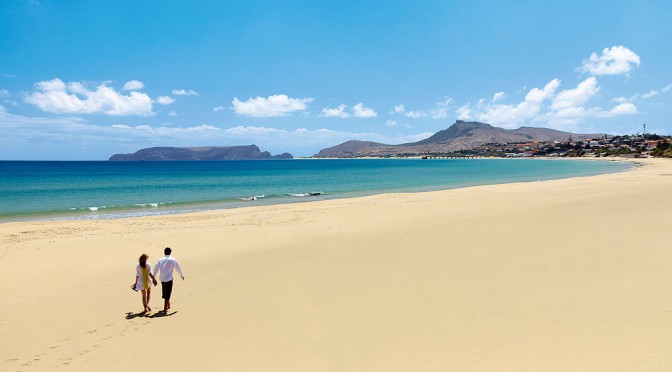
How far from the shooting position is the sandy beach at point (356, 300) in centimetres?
704

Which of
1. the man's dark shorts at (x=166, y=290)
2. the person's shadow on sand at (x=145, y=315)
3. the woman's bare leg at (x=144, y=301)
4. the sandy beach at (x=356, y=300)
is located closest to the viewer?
the sandy beach at (x=356, y=300)

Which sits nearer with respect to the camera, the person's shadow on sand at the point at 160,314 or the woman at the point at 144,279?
the person's shadow on sand at the point at 160,314

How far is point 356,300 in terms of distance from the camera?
968 centimetres

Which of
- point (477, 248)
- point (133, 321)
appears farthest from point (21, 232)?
point (477, 248)

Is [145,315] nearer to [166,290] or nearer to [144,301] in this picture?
[144,301]

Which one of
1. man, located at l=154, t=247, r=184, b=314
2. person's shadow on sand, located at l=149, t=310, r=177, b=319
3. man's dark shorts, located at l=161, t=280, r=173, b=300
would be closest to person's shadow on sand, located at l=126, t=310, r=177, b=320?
person's shadow on sand, located at l=149, t=310, r=177, b=319

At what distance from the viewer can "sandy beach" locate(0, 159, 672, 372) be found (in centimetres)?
704

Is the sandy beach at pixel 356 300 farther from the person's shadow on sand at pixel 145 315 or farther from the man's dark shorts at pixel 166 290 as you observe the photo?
the man's dark shorts at pixel 166 290

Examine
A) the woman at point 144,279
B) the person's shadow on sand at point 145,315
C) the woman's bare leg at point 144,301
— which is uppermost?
the woman at point 144,279

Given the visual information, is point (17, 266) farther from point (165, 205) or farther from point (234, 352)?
point (165, 205)

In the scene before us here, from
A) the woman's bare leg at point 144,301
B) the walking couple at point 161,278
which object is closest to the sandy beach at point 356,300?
the woman's bare leg at point 144,301

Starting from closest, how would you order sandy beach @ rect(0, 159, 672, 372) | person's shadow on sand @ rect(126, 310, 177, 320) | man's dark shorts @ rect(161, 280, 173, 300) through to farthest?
1. sandy beach @ rect(0, 159, 672, 372)
2. person's shadow on sand @ rect(126, 310, 177, 320)
3. man's dark shorts @ rect(161, 280, 173, 300)

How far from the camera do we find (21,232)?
20.2 m

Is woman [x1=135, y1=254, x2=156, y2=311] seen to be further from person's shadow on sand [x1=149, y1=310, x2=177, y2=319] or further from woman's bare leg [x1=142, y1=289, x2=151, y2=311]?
person's shadow on sand [x1=149, y1=310, x2=177, y2=319]
